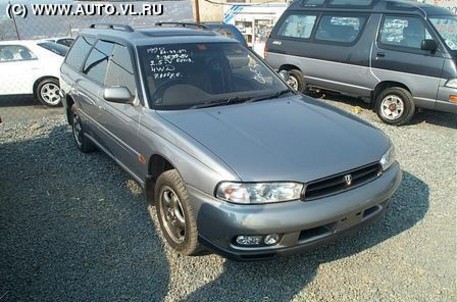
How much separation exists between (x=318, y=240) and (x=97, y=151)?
365 cm

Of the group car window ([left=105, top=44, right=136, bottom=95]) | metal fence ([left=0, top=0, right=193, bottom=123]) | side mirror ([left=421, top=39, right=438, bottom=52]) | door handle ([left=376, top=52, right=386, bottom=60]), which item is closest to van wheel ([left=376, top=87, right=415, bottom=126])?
door handle ([left=376, top=52, right=386, bottom=60])

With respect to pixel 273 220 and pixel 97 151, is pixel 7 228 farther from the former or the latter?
pixel 273 220

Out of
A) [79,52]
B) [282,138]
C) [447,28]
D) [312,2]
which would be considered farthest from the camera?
[312,2]

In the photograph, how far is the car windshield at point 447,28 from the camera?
599 centimetres

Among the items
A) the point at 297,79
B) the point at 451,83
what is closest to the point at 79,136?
the point at 297,79

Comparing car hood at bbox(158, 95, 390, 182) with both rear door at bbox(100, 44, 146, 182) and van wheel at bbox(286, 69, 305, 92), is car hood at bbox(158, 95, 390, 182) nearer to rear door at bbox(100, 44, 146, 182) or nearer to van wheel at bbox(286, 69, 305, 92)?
rear door at bbox(100, 44, 146, 182)

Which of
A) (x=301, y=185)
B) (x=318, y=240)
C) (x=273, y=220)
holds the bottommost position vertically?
(x=318, y=240)

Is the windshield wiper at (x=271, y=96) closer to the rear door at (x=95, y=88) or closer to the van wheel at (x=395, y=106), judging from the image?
the rear door at (x=95, y=88)

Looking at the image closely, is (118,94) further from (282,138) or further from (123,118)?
(282,138)

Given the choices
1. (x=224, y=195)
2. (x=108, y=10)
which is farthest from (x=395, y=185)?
(x=108, y=10)

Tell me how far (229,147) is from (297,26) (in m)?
5.96

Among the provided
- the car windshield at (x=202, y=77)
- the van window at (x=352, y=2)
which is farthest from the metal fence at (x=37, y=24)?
the van window at (x=352, y=2)

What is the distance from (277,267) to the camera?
2.88m

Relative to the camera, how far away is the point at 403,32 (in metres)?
6.34
